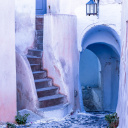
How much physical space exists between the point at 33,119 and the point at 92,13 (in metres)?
Answer: 3.53

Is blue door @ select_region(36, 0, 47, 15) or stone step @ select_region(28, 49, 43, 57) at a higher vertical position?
blue door @ select_region(36, 0, 47, 15)

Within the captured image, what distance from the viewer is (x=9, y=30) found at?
5.87 meters

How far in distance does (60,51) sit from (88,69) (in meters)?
9.20

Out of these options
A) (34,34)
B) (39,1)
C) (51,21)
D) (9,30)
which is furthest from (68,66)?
(39,1)

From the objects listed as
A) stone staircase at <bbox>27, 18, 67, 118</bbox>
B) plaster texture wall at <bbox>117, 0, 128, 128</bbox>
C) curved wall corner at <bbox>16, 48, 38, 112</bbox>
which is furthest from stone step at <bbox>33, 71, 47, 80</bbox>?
plaster texture wall at <bbox>117, 0, 128, 128</bbox>

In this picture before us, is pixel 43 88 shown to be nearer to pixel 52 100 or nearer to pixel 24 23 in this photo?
pixel 52 100

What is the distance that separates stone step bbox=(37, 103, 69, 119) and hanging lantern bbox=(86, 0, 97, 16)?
2.83m

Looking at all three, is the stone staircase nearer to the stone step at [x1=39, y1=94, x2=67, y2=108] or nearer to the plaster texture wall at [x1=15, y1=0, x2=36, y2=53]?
the stone step at [x1=39, y1=94, x2=67, y2=108]

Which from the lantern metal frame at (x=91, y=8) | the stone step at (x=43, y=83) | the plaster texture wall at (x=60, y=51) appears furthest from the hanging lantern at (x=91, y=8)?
the stone step at (x=43, y=83)

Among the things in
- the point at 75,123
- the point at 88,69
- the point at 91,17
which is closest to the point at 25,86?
the point at 75,123

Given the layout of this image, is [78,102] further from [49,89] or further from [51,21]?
[51,21]

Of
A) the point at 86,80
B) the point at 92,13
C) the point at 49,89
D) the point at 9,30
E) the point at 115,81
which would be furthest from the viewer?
the point at 86,80

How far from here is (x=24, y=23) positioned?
8.77 m

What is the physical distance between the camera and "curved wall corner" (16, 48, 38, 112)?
7000 mm
